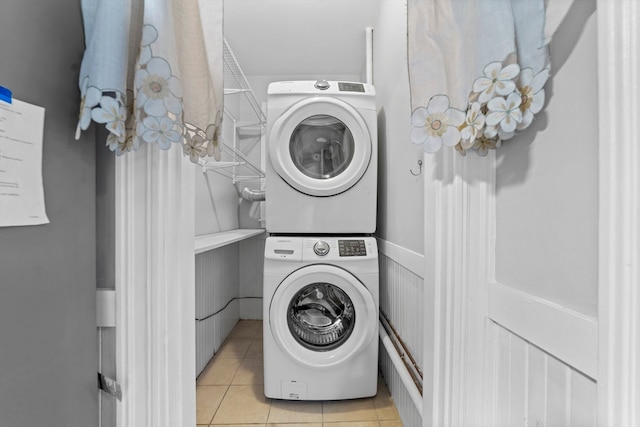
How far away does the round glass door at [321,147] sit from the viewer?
1833mm

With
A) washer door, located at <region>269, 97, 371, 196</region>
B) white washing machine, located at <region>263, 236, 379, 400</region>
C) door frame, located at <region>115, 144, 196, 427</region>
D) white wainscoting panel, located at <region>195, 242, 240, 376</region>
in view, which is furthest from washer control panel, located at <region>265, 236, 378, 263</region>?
door frame, located at <region>115, 144, 196, 427</region>

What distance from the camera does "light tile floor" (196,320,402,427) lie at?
1560 mm

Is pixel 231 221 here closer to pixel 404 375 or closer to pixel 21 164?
pixel 404 375

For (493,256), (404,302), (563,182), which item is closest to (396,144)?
(404,302)

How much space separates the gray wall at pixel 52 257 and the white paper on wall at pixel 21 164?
2 cm

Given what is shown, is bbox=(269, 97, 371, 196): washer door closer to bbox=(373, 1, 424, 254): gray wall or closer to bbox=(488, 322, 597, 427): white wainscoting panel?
bbox=(373, 1, 424, 254): gray wall

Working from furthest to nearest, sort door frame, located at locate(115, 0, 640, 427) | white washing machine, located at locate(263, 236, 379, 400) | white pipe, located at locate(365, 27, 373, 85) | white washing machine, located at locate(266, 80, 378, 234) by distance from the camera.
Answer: white pipe, located at locate(365, 27, 373, 85), white washing machine, located at locate(266, 80, 378, 234), white washing machine, located at locate(263, 236, 379, 400), door frame, located at locate(115, 0, 640, 427)

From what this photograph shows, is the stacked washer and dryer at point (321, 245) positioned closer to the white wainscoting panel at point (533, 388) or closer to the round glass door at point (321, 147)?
the round glass door at point (321, 147)

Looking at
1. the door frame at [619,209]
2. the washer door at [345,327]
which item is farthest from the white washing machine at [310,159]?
the door frame at [619,209]

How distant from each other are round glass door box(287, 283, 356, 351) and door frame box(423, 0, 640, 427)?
835 millimetres

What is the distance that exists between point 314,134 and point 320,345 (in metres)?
1.16

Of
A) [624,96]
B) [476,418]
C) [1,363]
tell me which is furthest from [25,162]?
[476,418]

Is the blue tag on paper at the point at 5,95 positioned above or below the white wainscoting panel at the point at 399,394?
above

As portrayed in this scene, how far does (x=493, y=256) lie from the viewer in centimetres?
79
